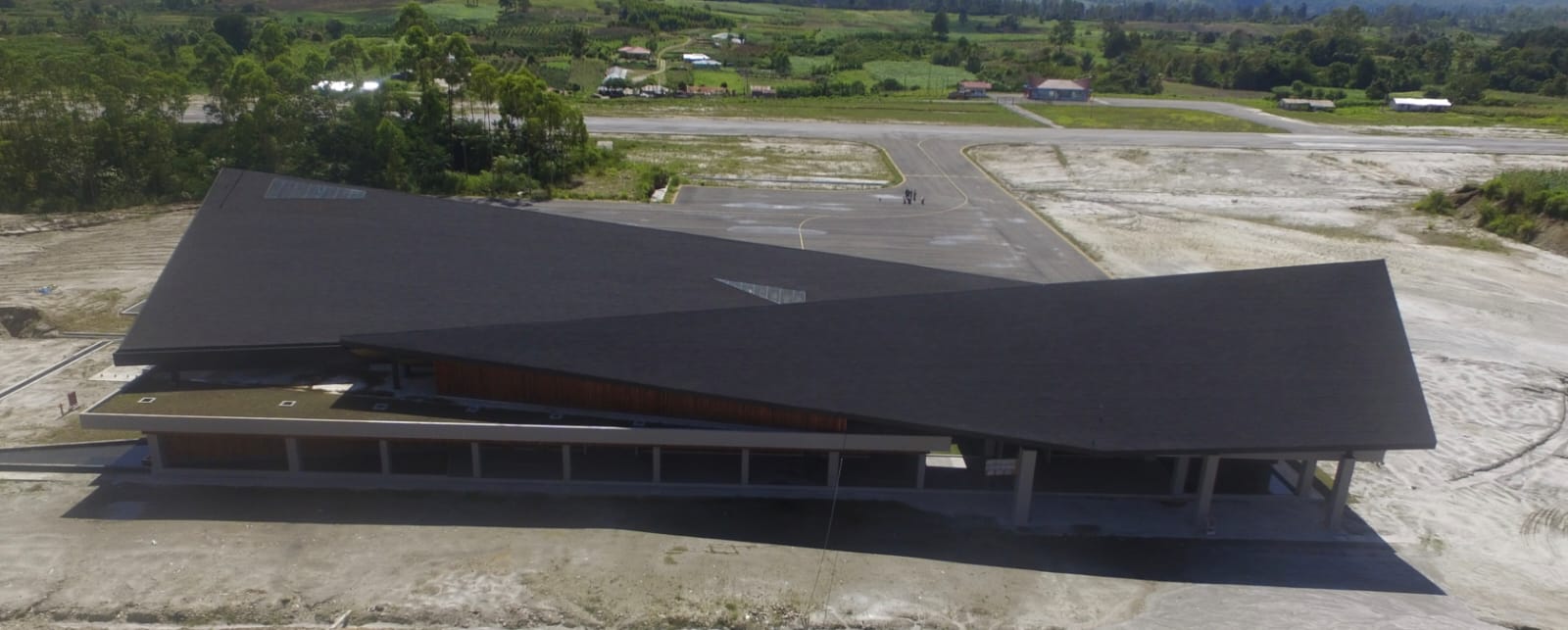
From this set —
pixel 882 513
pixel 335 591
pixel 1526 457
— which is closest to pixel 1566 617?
pixel 1526 457

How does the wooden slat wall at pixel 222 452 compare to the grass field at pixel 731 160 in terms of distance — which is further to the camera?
the grass field at pixel 731 160

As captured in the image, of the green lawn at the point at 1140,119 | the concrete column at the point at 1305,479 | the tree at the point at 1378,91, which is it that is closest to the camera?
the concrete column at the point at 1305,479

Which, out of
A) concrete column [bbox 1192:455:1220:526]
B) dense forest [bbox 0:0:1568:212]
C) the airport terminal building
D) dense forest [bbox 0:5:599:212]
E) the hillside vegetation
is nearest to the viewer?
the airport terminal building

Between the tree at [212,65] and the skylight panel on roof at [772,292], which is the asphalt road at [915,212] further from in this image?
the tree at [212,65]

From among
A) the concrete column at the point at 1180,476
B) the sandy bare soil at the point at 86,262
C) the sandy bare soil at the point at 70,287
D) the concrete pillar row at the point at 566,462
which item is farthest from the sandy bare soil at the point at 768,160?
the concrete column at the point at 1180,476

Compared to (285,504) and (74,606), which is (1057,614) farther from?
(74,606)

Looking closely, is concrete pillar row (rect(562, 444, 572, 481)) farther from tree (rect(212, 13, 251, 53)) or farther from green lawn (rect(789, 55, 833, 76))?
tree (rect(212, 13, 251, 53))

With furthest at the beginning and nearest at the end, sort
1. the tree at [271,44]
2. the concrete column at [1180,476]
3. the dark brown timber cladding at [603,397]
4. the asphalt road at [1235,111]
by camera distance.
→ the asphalt road at [1235,111] → the tree at [271,44] → the concrete column at [1180,476] → the dark brown timber cladding at [603,397]

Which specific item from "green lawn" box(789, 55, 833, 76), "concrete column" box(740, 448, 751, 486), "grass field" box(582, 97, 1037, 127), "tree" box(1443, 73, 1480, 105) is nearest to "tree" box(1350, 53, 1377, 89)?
"tree" box(1443, 73, 1480, 105)
